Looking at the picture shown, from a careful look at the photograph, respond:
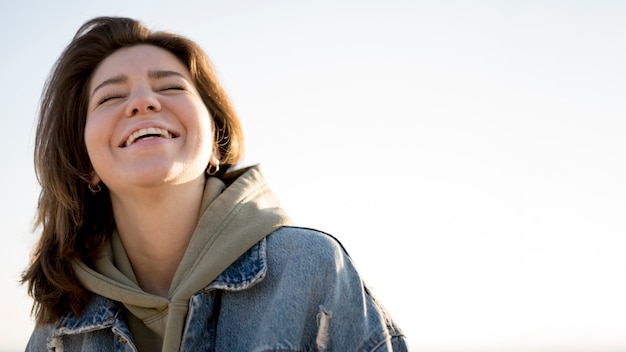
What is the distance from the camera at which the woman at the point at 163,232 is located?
3.61 meters

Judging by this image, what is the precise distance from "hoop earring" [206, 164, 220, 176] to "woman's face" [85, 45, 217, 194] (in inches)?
7.7

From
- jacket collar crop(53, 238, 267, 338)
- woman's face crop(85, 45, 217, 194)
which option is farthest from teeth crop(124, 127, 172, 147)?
jacket collar crop(53, 238, 267, 338)

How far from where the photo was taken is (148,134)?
12.1 feet

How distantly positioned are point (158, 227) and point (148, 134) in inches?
18.5

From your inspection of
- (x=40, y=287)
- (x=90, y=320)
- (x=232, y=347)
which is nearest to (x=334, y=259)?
(x=232, y=347)

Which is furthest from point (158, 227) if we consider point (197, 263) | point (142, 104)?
point (142, 104)

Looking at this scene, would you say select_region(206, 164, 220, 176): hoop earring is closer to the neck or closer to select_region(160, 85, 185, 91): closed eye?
the neck

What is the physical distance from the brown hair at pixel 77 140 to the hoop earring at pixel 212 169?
0.05 m

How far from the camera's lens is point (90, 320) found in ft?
12.8

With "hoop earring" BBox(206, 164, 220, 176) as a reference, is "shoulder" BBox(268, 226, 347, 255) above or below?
below

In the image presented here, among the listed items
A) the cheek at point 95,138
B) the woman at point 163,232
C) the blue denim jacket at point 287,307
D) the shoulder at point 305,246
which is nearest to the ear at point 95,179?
the woman at point 163,232

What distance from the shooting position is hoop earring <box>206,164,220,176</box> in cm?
413

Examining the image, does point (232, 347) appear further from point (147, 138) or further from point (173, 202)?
point (147, 138)

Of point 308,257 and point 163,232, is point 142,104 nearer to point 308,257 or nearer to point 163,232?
point 163,232
